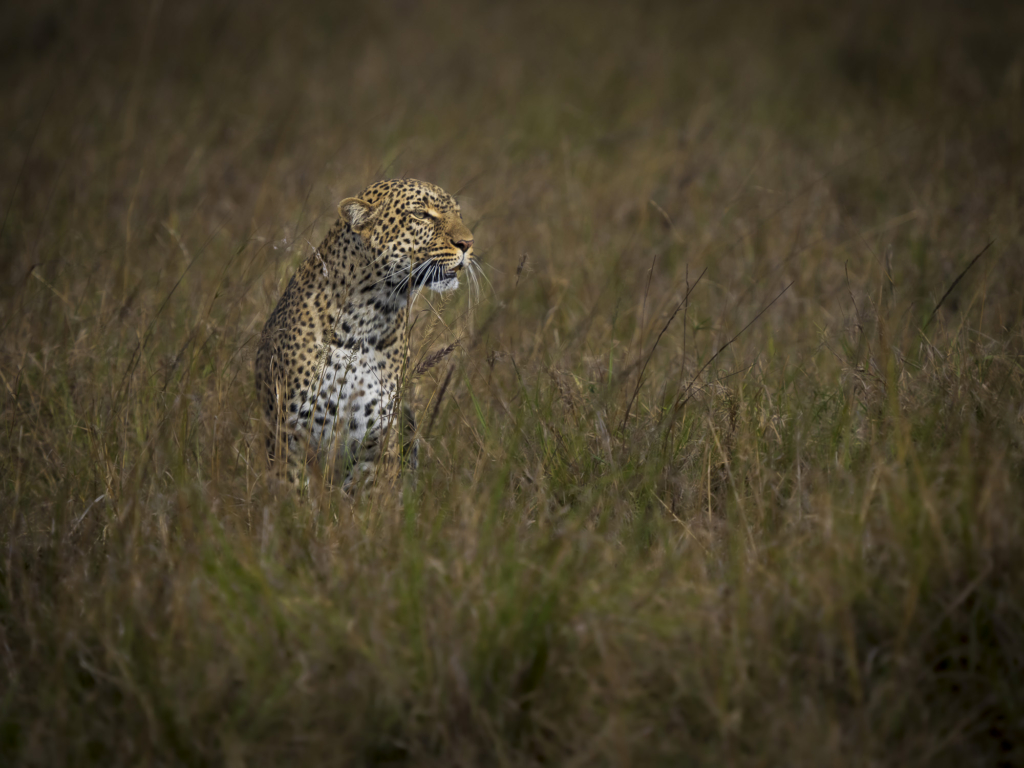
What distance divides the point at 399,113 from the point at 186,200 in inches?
92.8

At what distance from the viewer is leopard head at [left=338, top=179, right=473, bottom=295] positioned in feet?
12.1

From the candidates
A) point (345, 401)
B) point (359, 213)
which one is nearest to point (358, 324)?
point (345, 401)

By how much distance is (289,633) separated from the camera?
2.48 meters

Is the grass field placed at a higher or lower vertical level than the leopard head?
lower

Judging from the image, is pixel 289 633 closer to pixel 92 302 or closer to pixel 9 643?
pixel 9 643

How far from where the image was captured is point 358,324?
3738mm

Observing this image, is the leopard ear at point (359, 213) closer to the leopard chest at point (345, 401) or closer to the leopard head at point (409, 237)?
the leopard head at point (409, 237)

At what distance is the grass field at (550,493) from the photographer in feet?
7.51

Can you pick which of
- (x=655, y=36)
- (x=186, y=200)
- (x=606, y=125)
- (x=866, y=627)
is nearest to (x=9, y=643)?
(x=866, y=627)

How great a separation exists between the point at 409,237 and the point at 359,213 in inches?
8.1

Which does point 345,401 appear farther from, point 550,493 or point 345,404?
point 550,493

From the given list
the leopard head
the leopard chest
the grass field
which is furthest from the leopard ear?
the leopard chest

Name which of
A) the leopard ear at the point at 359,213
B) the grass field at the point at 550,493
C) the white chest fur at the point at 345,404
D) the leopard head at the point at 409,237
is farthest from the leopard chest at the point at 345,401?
the leopard ear at the point at 359,213

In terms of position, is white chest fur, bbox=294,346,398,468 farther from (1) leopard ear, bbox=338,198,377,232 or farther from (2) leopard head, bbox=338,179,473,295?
(1) leopard ear, bbox=338,198,377,232
